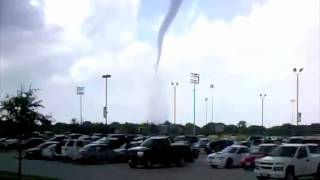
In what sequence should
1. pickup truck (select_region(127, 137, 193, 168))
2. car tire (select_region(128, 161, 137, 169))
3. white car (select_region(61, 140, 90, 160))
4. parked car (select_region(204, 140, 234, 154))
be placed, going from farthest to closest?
parked car (select_region(204, 140, 234, 154))
white car (select_region(61, 140, 90, 160))
car tire (select_region(128, 161, 137, 169))
pickup truck (select_region(127, 137, 193, 168))

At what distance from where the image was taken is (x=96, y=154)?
47219 mm

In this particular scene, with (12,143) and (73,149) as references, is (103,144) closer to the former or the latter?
(73,149)

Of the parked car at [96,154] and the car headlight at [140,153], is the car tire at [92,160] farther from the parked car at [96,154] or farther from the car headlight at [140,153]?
the car headlight at [140,153]

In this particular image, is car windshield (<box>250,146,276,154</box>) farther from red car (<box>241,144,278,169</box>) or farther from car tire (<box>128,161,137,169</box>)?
car tire (<box>128,161,137,169</box>)

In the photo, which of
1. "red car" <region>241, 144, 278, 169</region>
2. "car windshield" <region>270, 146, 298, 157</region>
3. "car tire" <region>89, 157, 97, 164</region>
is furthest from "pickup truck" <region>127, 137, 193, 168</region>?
"car windshield" <region>270, 146, 298, 157</region>

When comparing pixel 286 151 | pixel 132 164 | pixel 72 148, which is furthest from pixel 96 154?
pixel 286 151

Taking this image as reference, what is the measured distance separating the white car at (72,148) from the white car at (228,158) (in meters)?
12.6

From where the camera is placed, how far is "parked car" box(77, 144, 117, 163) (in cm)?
4678

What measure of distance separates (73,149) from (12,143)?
27.5 meters

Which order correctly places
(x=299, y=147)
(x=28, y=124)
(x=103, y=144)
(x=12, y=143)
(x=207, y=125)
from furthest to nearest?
1. (x=207, y=125)
2. (x=12, y=143)
3. (x=103, y=144)
4. (x=299, y=147)
5. (x=28, y=124)

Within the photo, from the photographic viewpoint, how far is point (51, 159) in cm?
5275

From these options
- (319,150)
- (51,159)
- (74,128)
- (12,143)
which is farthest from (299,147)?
(74,128)

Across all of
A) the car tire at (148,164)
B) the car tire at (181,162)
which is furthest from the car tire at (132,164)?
the car tire at (181,162)

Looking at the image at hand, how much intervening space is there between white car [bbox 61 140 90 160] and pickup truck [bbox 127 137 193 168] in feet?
31.1
